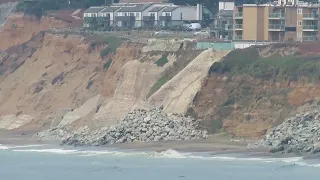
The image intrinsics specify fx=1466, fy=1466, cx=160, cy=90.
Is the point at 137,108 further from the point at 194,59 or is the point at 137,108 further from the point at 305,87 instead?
the point at 305,87

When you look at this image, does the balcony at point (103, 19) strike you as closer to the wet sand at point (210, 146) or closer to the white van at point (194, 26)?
the white van at point (194, 26)

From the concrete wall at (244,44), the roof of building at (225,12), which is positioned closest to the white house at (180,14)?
the roof of building at (225,12)

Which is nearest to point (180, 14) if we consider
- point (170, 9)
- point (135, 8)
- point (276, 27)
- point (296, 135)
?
point (170, 9)

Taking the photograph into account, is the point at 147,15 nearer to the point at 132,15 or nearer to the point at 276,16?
the point at 132,15


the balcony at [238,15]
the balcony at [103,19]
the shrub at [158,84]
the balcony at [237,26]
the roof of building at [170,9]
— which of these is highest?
the balcony at [238,15]

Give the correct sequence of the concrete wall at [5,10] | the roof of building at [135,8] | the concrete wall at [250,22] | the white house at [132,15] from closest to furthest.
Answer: the concrete wall at [250,22] < the white house at [132,15] < the roof of building at [135,8] < the concrete wall at [5,10]

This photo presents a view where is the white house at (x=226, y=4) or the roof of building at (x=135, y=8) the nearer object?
the white house at (x=226, y=4)
